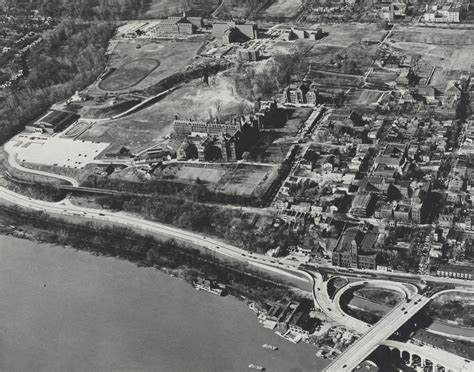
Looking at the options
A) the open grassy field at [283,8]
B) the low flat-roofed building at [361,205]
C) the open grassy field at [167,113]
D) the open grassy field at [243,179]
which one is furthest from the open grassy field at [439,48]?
the open grassy field at [243,179]

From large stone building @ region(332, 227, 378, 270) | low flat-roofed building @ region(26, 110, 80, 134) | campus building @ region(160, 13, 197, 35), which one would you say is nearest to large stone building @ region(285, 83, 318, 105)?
low flat-roofed building @ region(26, 110, 80, 134)

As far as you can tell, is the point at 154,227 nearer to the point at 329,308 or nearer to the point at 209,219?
the point at 209,219

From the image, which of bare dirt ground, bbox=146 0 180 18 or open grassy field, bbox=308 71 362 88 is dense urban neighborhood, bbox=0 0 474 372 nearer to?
open grassy field, bbox=308 71 362 88

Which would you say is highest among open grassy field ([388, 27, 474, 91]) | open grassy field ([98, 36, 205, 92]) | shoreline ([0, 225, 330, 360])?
open grassy field ([388, 27, 474, 91])

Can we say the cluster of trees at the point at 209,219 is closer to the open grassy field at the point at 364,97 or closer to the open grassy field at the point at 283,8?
the open grassy field at the point at 364,97

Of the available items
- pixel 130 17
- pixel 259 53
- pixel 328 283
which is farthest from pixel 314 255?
pixel 130 17

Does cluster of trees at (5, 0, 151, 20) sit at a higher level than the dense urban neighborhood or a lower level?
higher

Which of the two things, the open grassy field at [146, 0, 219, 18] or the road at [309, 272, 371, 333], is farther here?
the open grassy field at [146, 0, 219, 18]
